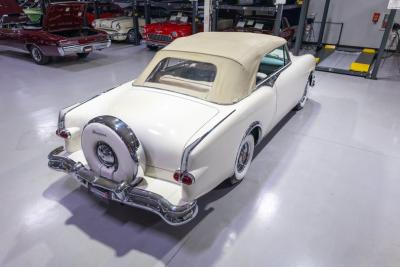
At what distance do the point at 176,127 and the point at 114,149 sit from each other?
46 centimetres

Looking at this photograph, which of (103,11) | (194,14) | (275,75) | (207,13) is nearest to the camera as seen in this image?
(275,75)

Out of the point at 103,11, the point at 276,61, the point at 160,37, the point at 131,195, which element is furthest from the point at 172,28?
the point at 131,195

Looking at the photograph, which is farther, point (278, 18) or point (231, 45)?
point (278, 18)

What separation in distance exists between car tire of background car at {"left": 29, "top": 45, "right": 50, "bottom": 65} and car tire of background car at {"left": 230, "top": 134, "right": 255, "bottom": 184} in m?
6.26

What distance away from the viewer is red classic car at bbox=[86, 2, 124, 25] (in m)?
10.2

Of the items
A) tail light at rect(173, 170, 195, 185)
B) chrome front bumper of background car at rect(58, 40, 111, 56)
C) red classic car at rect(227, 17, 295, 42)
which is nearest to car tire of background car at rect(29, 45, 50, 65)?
chrome front bumper of background car at rect(58, 40, 111, 56)

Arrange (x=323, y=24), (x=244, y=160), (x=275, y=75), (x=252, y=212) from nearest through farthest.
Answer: (x=252, y=212)
(x=244, y=160)
(x=275, y=75)
(x=323, y=24)

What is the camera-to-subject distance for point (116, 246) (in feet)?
6.75

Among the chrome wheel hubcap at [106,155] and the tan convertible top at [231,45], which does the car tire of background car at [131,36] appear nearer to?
the tan convertible top at [231,45]

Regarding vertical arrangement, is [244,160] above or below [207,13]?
below

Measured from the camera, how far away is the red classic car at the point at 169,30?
301 inches

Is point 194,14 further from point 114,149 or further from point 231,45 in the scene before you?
point 114,149

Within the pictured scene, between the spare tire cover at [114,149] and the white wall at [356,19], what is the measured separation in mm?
9387

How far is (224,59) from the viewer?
8.19 feet
